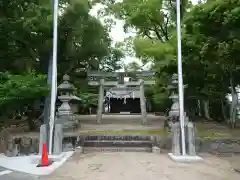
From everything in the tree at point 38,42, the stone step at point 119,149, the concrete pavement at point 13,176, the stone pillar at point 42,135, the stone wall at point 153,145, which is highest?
the tree at point 38,42

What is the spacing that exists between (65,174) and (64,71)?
1074 cm

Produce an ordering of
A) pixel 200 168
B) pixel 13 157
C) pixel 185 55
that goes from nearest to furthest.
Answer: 1. pixel 200 168
2. pixel 13 157
3. pixel 185 55

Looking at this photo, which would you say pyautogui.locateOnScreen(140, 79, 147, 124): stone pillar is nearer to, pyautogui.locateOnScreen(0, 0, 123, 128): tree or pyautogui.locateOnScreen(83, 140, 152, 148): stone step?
pyautogui.locateOnScreen(0, 0, 123, 128): tree

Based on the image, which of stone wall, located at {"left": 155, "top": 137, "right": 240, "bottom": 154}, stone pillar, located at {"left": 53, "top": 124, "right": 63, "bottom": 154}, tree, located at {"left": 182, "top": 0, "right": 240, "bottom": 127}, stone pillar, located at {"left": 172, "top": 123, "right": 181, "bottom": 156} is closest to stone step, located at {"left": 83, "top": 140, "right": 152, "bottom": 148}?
stone pillar, located at {"left": 53, "top": 124, "right": 63, "bottom": 154}

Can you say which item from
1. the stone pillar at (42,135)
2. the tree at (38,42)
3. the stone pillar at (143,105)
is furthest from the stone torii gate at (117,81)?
the stone pillar at (42,135)

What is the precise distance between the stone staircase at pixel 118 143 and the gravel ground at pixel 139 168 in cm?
108

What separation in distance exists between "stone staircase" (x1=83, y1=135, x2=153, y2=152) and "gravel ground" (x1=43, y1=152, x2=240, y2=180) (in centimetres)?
108

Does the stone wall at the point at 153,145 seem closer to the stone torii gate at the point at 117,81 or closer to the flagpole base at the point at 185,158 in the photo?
the flagpole base at the point at 185,158

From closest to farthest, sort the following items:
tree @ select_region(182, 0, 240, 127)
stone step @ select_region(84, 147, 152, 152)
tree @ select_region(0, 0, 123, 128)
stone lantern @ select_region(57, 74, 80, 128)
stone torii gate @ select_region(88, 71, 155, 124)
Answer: tree @ select_region(182, 0, 240, 127) < stone step @ select_region(84, 147, 152, 152) < tree @ select_region(0, 0, 123, 128) < stone lantern @ select_region(57, 74, 80, 128) < stone torii gate @ select_region(88, 71, 155, 124)

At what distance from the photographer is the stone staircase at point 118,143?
1201 centimetres

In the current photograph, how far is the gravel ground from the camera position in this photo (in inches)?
306

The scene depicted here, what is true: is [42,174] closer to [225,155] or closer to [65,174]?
[65,174]

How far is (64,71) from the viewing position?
18.2m

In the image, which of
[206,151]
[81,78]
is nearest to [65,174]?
[206,151]
